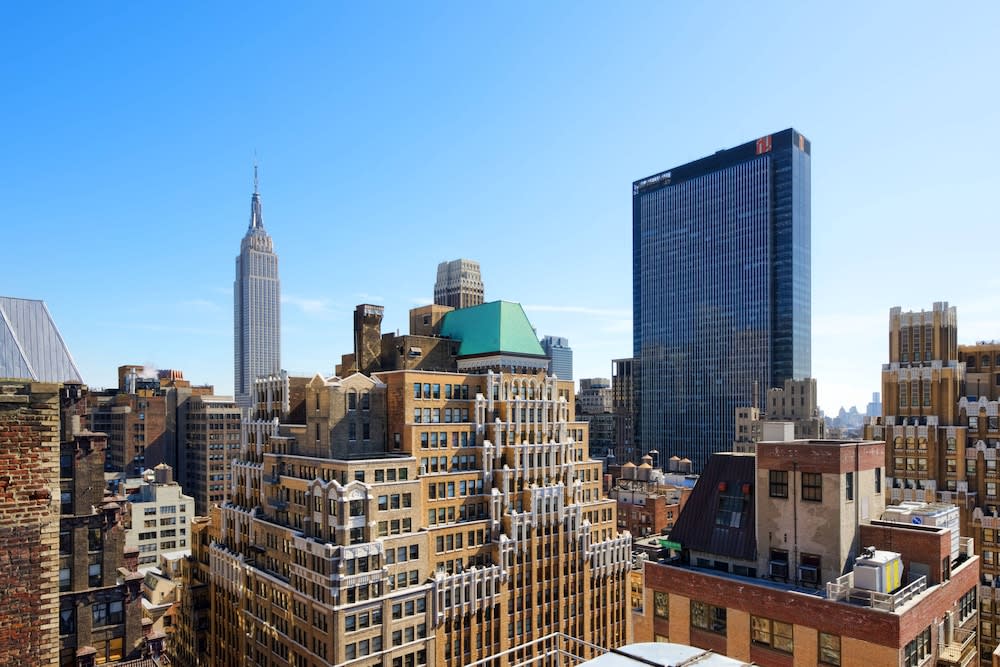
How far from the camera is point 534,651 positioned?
93062mm

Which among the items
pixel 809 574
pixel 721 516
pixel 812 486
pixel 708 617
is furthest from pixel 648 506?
pixel 812 486

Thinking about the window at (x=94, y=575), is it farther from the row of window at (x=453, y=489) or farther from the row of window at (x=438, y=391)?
the row of window at (x=438, y=391)

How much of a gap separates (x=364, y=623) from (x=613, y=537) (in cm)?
5163

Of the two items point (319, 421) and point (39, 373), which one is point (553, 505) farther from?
point (39, 373)

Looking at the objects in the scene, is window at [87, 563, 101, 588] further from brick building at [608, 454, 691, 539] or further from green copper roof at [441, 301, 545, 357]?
brick building at [608, 454, 691, 539]

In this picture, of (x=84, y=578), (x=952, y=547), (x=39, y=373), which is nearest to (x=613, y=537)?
(x=952, y=547)

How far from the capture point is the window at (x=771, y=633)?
43531 mm

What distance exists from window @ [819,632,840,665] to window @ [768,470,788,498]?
417 inches

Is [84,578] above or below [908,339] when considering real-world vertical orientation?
below

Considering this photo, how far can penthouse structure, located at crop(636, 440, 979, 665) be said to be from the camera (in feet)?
135

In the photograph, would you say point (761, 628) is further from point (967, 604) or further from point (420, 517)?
point (420, 517)

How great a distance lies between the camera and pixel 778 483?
162ft

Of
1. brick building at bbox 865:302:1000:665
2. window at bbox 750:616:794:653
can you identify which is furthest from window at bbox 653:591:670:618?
brick building at bbox 865:302:1000:665

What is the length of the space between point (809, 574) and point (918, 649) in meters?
7.76
